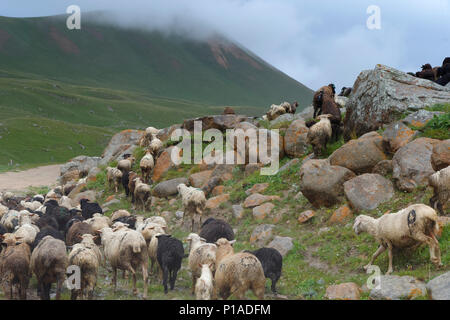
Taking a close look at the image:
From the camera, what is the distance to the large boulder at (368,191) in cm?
1155

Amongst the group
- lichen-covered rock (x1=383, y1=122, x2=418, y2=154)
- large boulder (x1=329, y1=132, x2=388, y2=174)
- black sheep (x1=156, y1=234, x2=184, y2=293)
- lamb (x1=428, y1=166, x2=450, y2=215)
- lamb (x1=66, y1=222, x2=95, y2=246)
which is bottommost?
black sheep (x1=156, y1=234, x2=184, y2=293)

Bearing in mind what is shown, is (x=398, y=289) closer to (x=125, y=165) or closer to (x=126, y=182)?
(x=126, y=182)

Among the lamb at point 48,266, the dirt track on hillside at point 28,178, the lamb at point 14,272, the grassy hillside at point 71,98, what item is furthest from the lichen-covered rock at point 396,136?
the grassy hillside at point 71,98

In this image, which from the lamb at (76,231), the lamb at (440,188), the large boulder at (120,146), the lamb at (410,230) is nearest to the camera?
the lamb at (410,230)

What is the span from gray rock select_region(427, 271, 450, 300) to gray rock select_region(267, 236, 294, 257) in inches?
184

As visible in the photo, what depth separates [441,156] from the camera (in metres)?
10.6

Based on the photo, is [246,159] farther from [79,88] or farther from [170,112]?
[79,88]

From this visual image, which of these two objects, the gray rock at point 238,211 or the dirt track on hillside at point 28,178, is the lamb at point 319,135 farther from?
the dirt track on hillside at point 28,178

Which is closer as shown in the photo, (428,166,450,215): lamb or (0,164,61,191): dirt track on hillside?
(428,166,450,215): lamb

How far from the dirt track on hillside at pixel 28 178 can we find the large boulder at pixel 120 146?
24.9 feet

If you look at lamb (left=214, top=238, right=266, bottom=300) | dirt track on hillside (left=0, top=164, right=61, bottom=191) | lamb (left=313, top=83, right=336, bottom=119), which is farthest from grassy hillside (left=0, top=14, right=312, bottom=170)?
lamb (left=214, top=238, right=266, bottom=300)

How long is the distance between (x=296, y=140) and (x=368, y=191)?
632cm

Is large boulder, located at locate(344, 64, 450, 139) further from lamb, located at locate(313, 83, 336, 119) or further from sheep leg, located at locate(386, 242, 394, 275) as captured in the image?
sheep leg, located at locate(386, 242, 394, 275)

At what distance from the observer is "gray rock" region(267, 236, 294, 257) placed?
443 inches
